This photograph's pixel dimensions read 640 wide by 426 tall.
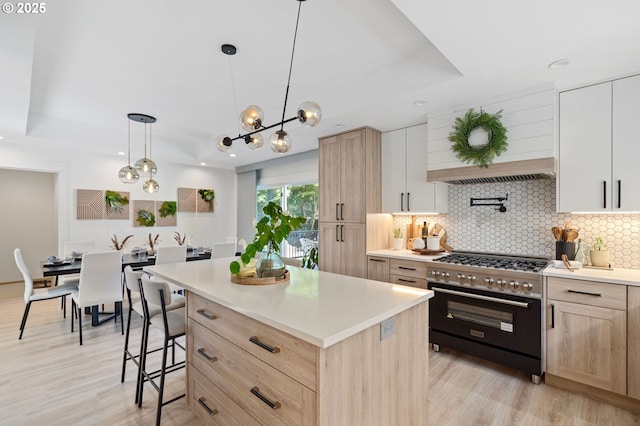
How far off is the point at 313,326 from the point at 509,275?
2.16 m

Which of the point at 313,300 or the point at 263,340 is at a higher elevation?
the point at 313,300

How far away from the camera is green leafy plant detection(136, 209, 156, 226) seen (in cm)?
586

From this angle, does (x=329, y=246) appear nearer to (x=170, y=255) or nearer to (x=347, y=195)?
(x=347, y=195)

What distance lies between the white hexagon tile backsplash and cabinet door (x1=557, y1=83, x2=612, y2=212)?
32cm

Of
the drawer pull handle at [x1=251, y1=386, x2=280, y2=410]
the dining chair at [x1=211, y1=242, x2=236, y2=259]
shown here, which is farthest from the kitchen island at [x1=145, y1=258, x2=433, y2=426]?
the dining chair at [x1=211, y1=242, x2=236, y2=259]

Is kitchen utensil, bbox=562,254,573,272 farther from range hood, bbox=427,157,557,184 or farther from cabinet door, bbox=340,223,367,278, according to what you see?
cabinet door, bbox=340,223,367,278

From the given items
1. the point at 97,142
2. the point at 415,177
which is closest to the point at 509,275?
the point at 415,177

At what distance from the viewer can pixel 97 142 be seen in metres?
4.82

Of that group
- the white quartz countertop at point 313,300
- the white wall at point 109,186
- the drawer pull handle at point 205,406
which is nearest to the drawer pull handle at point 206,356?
the drawer pull handle at point 205,406

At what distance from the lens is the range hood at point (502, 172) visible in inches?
104

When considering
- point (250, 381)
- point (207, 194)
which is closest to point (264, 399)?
point (250, 381)

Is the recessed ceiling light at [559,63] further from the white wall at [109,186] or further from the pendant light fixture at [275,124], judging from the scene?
the white wall at [109,186]

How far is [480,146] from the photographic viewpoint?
2885 millimetres

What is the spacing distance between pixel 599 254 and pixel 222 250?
4.33 meters
